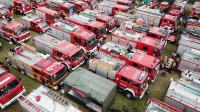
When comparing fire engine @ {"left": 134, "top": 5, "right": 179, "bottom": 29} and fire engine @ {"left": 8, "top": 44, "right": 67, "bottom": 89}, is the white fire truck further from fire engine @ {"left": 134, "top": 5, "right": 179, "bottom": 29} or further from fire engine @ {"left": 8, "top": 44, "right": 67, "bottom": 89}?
fire engine @ {"left": 8, "top": 44, "right": 67, "bottom": 89}

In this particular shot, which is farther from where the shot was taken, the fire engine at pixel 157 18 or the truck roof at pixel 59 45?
the fire engine at pixel 157 18

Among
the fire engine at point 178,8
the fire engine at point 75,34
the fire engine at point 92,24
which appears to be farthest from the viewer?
the fire engine at point 178,8

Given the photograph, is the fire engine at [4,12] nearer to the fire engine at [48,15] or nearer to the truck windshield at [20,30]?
the fire engine at [48,15]

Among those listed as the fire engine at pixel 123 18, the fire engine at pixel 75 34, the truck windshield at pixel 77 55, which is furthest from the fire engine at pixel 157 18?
the truck windshield at pixel 77 55

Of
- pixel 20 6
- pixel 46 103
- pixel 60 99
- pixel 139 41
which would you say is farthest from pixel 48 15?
pixel 46 103

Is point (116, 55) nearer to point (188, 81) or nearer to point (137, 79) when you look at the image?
point (137, 79)

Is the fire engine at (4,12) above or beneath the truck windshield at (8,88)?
above
